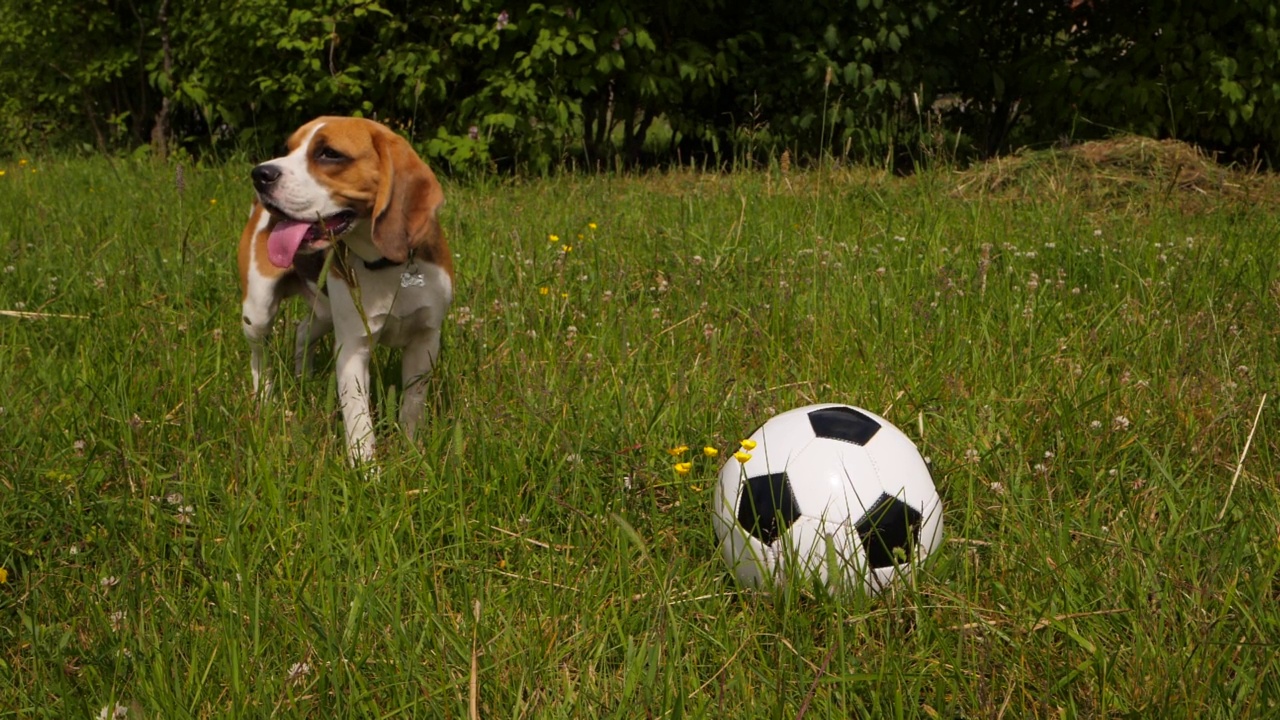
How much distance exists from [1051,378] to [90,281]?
368 cm

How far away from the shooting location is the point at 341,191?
3.19 metres

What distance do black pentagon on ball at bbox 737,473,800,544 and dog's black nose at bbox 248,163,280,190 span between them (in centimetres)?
162

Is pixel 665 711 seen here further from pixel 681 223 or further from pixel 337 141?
pixel 681 223

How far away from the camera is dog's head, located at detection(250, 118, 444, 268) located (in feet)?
10.4

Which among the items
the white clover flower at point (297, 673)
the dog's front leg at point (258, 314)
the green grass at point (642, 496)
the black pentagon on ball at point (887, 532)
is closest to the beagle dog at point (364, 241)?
the green grass at point (642, 496)

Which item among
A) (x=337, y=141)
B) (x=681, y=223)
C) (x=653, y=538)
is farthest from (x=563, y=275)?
(x=653, y=538)

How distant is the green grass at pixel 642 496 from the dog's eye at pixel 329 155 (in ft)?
2.17

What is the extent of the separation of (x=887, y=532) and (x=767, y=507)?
0.25 metres

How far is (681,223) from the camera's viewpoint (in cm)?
516

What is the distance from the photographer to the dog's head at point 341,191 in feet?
10.4

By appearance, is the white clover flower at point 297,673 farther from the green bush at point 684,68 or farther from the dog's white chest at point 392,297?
the green bush at point 684,68

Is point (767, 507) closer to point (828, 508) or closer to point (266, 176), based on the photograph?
point (828, 508)

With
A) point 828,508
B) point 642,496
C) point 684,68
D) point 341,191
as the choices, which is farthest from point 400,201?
point 684,68

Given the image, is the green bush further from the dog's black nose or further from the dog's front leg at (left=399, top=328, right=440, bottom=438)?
the dog's black nose
